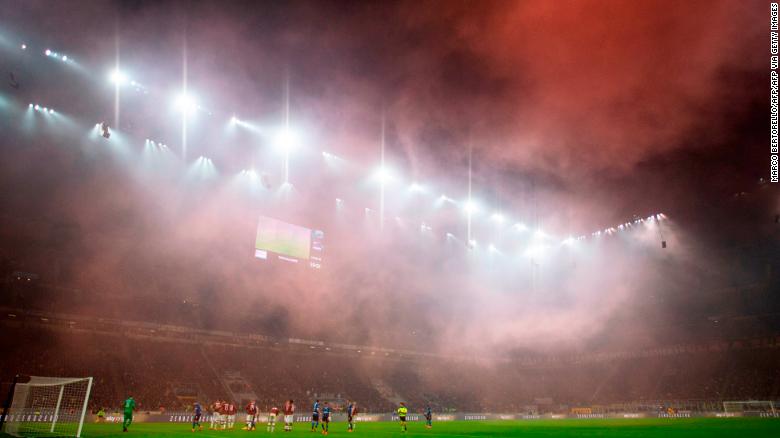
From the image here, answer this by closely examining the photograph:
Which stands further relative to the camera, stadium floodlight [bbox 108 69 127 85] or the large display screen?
the large display screen

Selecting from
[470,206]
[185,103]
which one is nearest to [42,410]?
[185,103]

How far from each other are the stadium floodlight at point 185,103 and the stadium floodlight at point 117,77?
288cm

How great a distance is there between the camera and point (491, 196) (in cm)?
4131

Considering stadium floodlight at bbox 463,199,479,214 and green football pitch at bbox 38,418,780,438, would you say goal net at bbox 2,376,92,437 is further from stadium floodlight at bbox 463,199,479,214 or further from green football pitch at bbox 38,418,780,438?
stadium floodlight at bbox 463,199,479,214

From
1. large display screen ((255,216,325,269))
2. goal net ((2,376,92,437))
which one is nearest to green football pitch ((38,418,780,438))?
goal net ((2,376,92,437))

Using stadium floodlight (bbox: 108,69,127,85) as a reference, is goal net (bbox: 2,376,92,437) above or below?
below

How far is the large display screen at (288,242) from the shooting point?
39062 millimetres

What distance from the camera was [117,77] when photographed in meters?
27.0

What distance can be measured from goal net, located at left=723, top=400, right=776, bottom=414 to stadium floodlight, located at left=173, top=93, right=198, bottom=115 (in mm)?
43078

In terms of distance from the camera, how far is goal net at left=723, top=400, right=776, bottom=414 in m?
35.3

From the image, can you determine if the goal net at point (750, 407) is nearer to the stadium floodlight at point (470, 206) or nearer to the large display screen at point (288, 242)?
the stadium floodlight at point (470, 206)

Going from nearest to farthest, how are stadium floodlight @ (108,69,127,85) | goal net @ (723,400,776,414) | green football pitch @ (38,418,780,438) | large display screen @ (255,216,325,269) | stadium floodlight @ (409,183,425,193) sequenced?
1. green football pitch @ (38,418,780,438)
2. stadium floodlight @ (108,69,127,85)
3. goal net @ (723,400,776,414)
4. large display screen @ (255,216,325,269)
5. stadium floodlight @ (409,183,425,193)

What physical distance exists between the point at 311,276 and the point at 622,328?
1331 inches

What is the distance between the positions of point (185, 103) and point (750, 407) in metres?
45.0
